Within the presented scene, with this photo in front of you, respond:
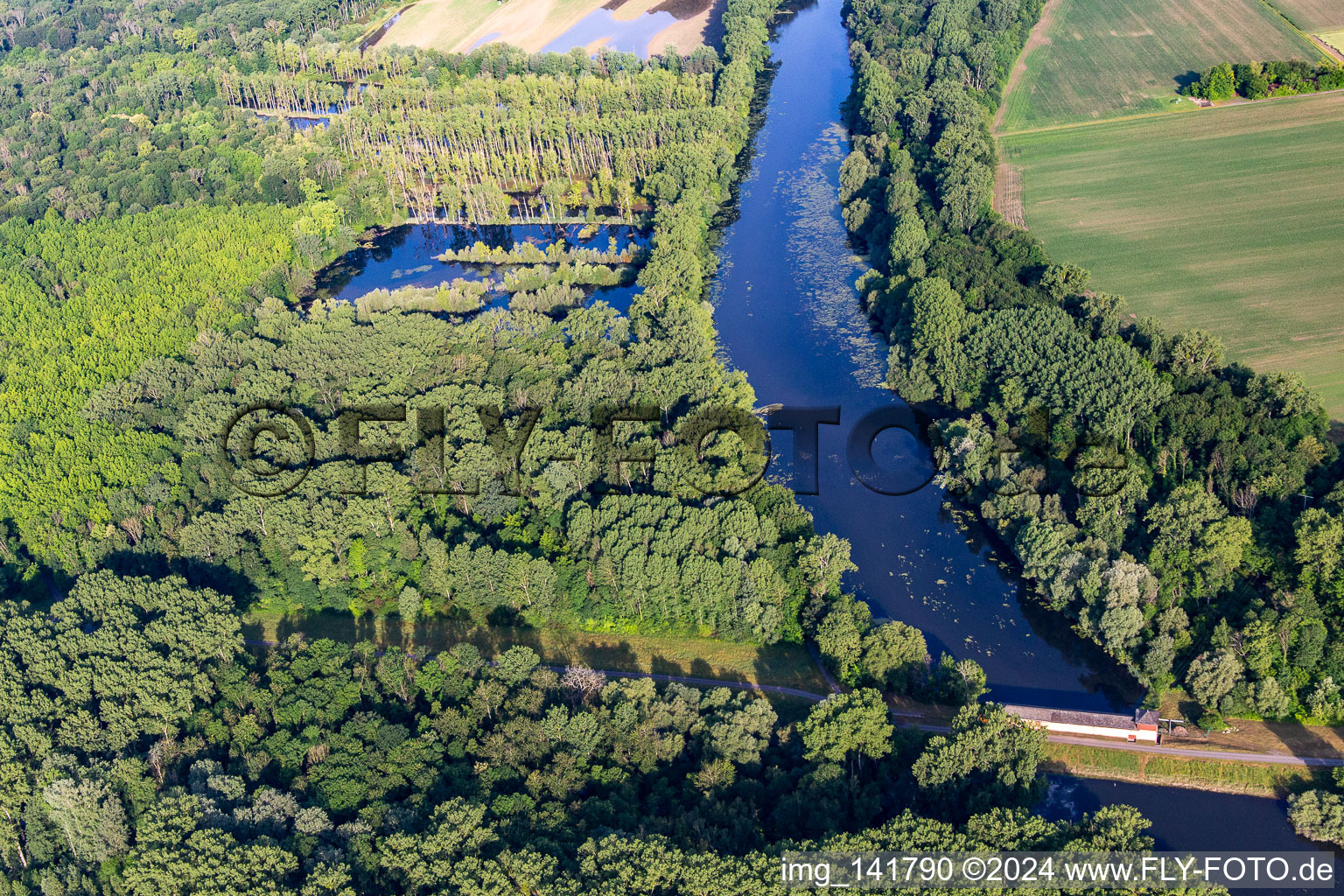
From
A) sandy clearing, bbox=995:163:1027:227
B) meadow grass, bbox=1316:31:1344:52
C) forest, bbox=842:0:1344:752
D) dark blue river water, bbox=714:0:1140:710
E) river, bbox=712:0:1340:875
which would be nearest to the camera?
river, bbox=712:0:1340:875

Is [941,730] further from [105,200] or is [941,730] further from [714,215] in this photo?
[105,200]

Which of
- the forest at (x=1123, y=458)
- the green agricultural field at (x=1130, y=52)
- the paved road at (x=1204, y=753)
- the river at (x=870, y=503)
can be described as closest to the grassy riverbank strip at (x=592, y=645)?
the river at (x=870, y=503)

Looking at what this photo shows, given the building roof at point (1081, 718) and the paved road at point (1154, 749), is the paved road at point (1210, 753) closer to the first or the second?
the paved road at point (1154, 749)

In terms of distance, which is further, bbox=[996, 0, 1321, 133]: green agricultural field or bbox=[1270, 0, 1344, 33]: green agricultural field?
bbox=[1270, 0, 1344, 33]: green agricultural field

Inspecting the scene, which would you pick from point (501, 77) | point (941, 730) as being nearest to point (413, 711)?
point (941, 730)

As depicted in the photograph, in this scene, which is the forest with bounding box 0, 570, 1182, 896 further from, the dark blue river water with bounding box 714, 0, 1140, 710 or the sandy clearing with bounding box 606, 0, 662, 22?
the sandy clearing with bounding box 606, 0, 662, 22

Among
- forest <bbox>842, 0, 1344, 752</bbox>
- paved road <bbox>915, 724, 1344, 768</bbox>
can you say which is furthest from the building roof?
forest <bbox>842, 0, 1344, 752</bbox>
